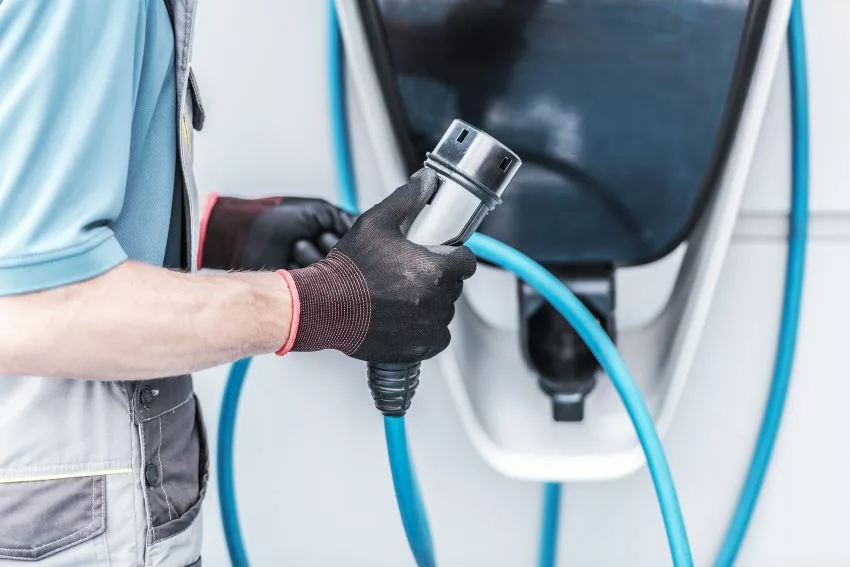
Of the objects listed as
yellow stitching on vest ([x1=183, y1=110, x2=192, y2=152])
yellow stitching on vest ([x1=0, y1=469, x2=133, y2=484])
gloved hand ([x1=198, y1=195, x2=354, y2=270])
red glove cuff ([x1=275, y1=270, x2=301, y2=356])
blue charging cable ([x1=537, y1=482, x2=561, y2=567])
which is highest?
yellow stitching on vest ([x1=183, y1=110, x2=192, y2=152])

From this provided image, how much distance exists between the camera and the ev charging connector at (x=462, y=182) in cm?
61

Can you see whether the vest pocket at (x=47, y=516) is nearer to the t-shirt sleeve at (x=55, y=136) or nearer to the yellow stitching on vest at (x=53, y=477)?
the yellow stitching on vest at (x=53, y=477)

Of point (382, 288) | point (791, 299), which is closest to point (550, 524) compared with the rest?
point (791, 299)

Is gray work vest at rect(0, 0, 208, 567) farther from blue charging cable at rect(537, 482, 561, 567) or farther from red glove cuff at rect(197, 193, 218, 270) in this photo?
blue charging cable at rect(537, 482, 561, 567)

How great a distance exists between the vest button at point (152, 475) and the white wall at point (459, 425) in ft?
1.16

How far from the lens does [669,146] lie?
76 centimetres

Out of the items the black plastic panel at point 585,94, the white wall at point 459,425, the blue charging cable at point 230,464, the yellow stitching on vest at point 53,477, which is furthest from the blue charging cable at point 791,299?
the yellow stitching on vest at point 53,477

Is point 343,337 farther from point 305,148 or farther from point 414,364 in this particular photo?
point 305,148

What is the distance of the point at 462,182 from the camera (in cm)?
62

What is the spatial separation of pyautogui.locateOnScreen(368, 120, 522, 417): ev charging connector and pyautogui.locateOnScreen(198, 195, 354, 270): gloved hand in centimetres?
22

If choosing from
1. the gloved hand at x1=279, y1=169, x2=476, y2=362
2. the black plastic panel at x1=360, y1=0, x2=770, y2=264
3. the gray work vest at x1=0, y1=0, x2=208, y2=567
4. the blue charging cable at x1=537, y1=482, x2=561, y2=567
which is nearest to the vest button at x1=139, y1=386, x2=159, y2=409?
the gray work vest at x1=0, y1=0, x2=208, y2=567

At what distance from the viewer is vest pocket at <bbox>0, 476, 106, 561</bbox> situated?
564 millimetres

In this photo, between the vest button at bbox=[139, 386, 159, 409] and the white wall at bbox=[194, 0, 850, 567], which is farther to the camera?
the white wall at bbox=[194, 0, 850, 567]

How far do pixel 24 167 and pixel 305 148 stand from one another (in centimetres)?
46
